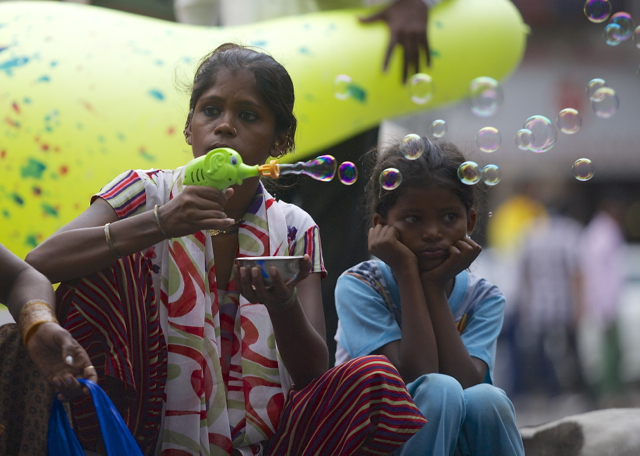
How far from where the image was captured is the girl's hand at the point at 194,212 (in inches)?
49.9

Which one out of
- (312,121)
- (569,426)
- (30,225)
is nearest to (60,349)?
(30,225)

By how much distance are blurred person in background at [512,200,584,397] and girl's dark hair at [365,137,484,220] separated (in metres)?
2.87

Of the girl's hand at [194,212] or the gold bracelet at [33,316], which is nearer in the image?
the gold bracelet at [33,316]

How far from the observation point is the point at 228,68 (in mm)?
1572

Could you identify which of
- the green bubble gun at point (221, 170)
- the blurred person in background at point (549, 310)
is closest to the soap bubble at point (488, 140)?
the green bubble gun at point (221, 170)

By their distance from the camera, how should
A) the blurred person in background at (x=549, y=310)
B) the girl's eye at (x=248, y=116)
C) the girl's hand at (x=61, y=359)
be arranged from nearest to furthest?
the girl's hand at (x=61, y=359)
the girl's eye at (x=248, y=116)
the blurred person in background at (x=549, y=310)

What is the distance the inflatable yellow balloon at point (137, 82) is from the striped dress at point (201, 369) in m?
0.50

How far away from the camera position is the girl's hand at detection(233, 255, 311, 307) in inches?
50.2

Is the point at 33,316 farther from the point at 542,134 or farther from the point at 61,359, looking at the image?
the point at 542,134

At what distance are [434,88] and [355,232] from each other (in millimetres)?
515

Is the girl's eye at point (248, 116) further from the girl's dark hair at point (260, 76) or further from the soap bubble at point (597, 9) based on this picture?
the soap bubble at point (597, 9)

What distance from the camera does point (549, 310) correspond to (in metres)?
4.56

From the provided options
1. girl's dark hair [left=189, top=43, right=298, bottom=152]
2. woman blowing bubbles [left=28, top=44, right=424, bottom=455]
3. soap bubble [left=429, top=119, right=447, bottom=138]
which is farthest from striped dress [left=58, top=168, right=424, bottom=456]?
soap bubble [left=429, top=119, right=447, bottom=138]

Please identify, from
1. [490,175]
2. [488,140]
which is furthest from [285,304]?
[488,140]
